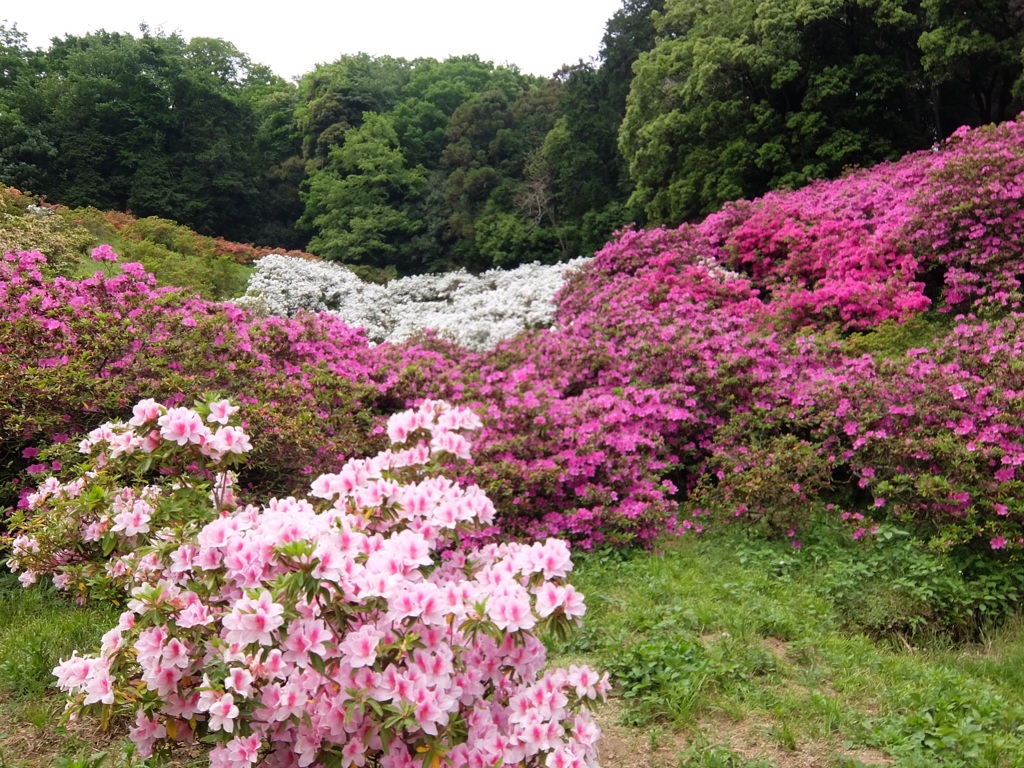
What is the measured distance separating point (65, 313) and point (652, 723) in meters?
3.95

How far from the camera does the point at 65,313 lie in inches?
168

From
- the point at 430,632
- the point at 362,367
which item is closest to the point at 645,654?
the point at 430,632

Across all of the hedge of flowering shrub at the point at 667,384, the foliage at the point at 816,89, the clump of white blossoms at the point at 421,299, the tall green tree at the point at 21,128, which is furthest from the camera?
the tall green tree at the point at 21,128

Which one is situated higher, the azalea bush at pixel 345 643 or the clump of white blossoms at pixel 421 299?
the clump of white blossoms at pixel 421 299

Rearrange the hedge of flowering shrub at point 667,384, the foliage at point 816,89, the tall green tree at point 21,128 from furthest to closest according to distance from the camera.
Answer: the tall green tree at point 21,128, the foliage at point 816,89, the hedge of flowering shrub at point 667,384

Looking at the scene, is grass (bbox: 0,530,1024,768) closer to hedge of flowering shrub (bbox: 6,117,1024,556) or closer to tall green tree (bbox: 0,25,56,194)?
hedge of flowering shrub (bbox: 6,117,1024,556)

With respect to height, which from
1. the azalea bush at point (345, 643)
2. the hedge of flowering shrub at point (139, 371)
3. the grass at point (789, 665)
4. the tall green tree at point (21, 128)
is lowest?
the grass at point (789, 665)

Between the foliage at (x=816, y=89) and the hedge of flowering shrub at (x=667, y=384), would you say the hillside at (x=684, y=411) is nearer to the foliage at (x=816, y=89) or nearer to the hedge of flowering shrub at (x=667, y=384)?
the hedge of flowering shrub at (x=667, y=384)

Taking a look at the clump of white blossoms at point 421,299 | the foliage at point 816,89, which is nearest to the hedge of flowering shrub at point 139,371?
the clump of white blossoms at point 421,299

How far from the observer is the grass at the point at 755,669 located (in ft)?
7.86

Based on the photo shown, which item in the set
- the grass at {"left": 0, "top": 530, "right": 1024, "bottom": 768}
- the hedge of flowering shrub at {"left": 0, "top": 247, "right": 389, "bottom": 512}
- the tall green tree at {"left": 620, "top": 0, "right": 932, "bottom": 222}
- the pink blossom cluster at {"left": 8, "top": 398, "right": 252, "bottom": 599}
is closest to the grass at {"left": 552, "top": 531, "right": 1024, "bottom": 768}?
the grass at {"left": 0, "top": 530, "right": 1024, "bottom": 768}

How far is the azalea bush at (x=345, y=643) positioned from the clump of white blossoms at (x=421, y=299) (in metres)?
5.86

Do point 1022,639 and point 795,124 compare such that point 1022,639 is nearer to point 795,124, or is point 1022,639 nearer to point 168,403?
point 168,403

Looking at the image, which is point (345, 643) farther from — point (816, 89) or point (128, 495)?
point (816, 89)
